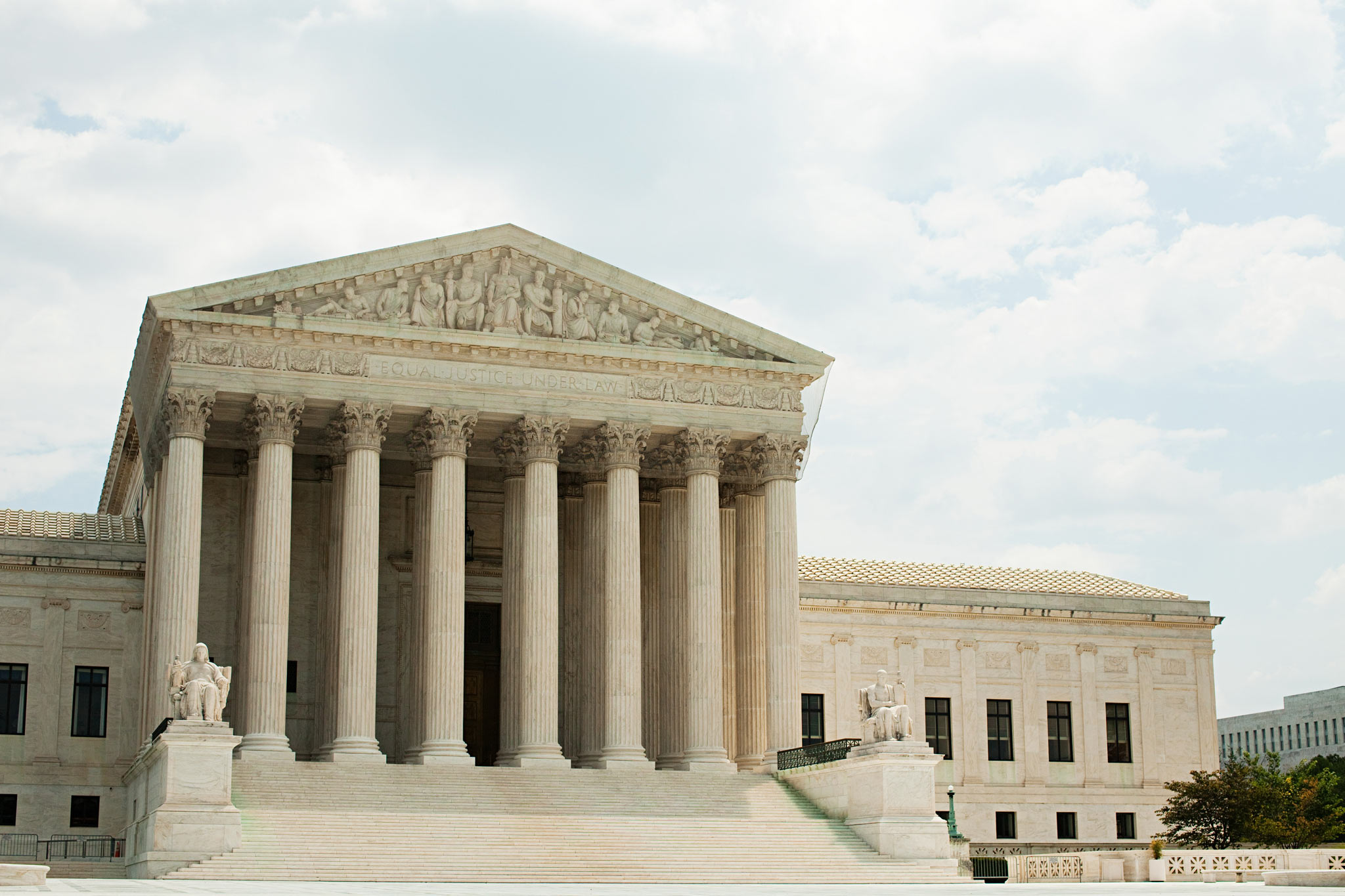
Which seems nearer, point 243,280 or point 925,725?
point 243,280

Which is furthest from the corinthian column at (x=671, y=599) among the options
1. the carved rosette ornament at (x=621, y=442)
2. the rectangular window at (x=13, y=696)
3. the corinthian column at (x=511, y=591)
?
the rectangular window at (x=13, y=696)

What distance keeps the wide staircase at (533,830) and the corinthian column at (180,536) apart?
4.15 metres

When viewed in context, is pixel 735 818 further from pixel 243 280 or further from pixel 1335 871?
A: pixel 243 280

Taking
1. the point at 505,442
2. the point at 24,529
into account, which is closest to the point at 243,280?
the point at 505,442

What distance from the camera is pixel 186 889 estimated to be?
1187 inches

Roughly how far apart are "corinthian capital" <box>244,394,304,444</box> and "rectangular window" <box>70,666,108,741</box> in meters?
10.1

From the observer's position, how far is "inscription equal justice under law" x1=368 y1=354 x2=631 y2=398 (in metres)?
47.6

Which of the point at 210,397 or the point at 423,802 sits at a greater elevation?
the point at 210,397

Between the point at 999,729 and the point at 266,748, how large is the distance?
1138 inches

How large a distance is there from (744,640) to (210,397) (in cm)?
1838

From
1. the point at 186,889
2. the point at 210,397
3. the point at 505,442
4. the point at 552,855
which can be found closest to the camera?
the point at 186,889

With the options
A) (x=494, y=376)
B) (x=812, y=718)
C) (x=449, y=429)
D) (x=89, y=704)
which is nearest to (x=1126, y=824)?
(x=812, y=718)

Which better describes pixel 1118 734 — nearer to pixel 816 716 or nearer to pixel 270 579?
pixel 816 716

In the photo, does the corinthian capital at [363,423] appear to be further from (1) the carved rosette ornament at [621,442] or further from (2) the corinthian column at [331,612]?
(1) the carved rosette ornament at [621,442]
